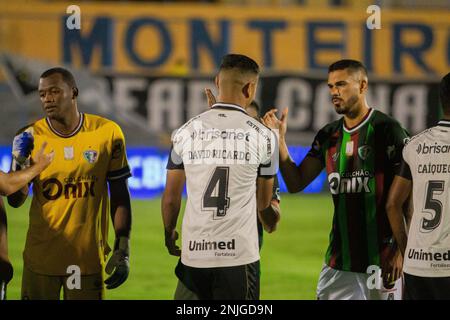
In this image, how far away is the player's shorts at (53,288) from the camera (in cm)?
550

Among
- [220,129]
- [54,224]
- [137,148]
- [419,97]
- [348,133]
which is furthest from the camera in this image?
[419,97]

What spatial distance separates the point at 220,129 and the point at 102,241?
1279mm

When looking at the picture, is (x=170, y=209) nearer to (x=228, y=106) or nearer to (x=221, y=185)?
(x=221, y=185)

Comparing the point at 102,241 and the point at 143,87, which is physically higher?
the point at 143,87

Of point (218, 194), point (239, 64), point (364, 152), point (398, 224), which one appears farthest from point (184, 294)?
point (364, 152)

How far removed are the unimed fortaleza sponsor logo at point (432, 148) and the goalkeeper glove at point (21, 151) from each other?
248 cm

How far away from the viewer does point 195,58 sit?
19266 mm

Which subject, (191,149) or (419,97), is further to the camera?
(419,97)

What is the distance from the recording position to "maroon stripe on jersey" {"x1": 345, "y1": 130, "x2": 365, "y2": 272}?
5.93m

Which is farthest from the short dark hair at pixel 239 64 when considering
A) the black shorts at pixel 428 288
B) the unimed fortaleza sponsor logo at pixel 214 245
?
the black shorts at pixel 428 288

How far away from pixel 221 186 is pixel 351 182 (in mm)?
1342
